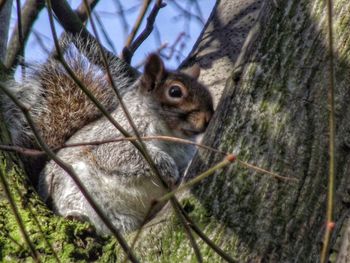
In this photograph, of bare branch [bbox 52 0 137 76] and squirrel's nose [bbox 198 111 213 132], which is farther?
bare branch [bbox 52 0 137 76]

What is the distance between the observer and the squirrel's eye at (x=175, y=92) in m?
2.50

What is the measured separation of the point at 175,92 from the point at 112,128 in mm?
292

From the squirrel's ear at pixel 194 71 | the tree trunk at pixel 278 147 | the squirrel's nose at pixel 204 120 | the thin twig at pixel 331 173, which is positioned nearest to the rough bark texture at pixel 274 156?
the tree trunk at pixel 278 147

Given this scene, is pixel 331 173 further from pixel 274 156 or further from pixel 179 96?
pixel 179 96

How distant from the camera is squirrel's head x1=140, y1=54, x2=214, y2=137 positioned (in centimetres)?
239

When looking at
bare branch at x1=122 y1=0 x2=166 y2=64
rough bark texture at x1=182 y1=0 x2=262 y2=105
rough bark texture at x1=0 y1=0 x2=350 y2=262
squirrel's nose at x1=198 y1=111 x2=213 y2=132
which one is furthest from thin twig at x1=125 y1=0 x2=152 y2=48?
rough bark texture at x1=0 y1=0 x2=350 y2=262

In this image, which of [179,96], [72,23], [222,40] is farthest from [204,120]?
[72,23]

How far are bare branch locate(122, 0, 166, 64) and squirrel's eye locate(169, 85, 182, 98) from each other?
268mm

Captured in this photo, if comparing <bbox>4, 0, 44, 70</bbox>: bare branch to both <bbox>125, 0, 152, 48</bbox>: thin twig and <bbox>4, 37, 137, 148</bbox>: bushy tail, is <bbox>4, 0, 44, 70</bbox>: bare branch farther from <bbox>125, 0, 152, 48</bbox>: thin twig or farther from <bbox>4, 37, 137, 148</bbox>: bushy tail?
<bbox>125, 0, 152, 48</bbox>: thin twig

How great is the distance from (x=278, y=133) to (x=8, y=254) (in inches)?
26.7

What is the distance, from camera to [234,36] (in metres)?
2.47

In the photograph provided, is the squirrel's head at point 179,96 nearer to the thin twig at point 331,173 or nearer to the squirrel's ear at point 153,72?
the squirrel's ear at point 153,72

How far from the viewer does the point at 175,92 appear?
2.52 m

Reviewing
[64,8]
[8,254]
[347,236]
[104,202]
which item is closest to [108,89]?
[64,8]
